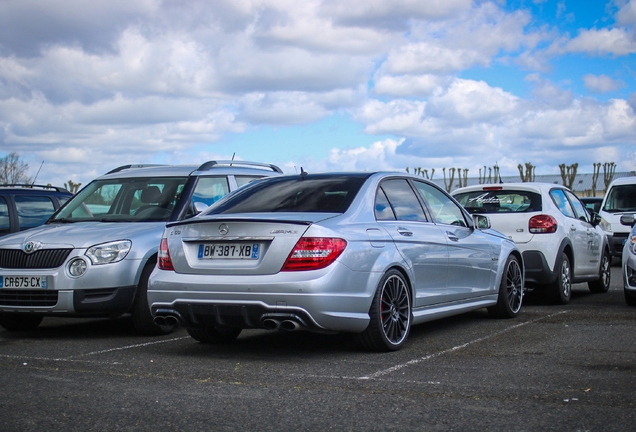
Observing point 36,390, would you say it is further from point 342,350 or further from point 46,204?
point 46,204

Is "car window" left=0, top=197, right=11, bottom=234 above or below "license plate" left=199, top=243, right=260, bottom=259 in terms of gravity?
above

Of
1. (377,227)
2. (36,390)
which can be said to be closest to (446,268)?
(377,227)

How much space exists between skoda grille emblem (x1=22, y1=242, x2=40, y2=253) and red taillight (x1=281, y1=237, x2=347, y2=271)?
316cm

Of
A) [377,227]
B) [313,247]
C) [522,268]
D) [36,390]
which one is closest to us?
[36,390]

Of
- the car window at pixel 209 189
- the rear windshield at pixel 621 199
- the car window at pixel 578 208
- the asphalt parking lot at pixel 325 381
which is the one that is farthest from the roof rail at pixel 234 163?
the rear windshield at pixel 621 199

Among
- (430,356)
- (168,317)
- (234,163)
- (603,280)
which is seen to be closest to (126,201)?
(234,163)

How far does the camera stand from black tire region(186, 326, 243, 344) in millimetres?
7742

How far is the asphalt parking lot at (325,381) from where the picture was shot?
15.5 ft

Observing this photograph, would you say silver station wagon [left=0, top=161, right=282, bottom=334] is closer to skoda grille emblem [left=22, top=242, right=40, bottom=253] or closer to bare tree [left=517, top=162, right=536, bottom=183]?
skoda grille emblem [left=22, top=242, right=40, bottom=253]

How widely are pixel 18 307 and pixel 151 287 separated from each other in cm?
200

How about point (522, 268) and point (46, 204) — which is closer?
point (522, 268)

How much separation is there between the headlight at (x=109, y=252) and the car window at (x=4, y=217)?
3059mm

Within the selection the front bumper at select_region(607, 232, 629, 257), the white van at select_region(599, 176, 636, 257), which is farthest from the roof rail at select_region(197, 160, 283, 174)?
the front bumper at select_region(607, 232, 629, 257)

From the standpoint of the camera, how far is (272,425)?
Answer: 15.1 ft
